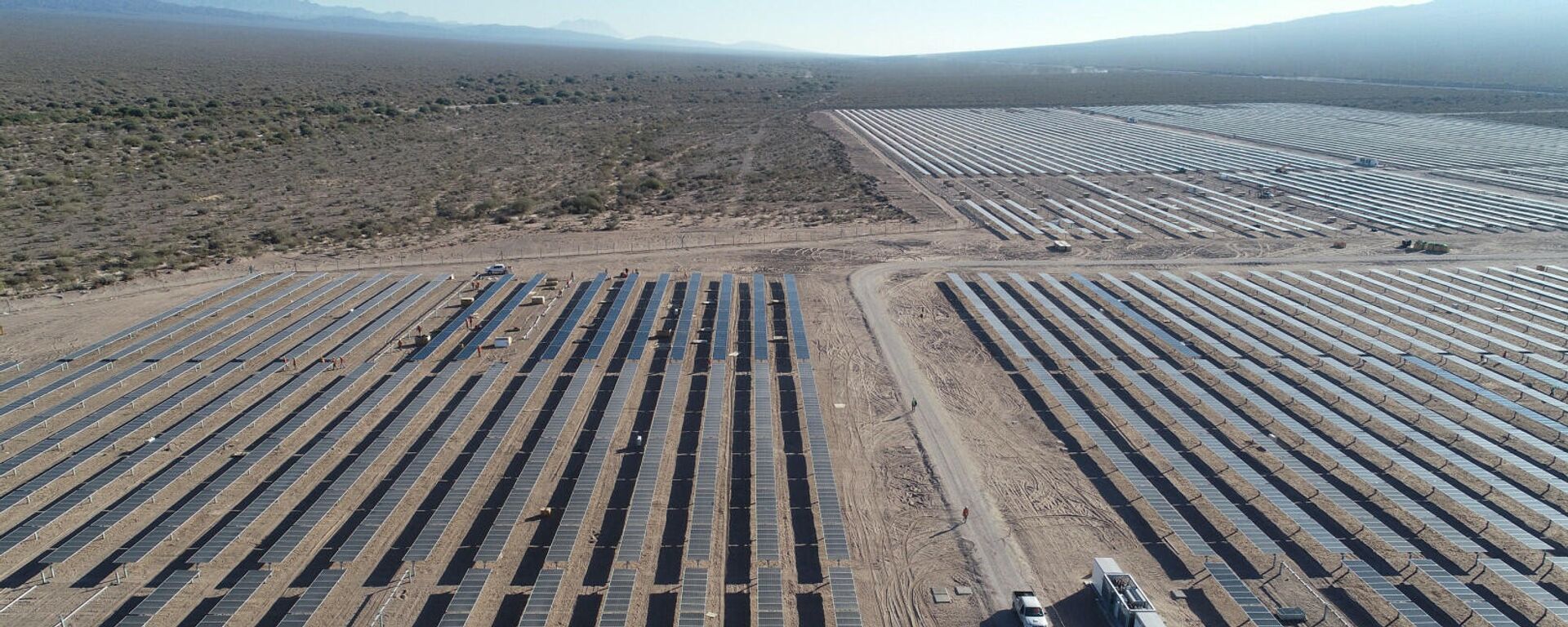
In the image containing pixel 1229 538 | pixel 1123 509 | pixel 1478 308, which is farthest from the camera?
pixel 1478 308

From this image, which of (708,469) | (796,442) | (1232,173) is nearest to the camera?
(708,469)

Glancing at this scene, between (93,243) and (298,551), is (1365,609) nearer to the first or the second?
(298,551)

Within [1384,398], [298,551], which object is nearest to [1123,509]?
[1384,398]

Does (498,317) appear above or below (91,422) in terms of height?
above

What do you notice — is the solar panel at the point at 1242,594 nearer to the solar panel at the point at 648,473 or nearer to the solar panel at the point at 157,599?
the solar panel at the point at 648,473

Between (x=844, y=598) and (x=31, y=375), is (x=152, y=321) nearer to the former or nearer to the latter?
(x=31, y=375)

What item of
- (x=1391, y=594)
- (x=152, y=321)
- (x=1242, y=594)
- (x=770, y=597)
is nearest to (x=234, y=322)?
(x=152, y=321)
